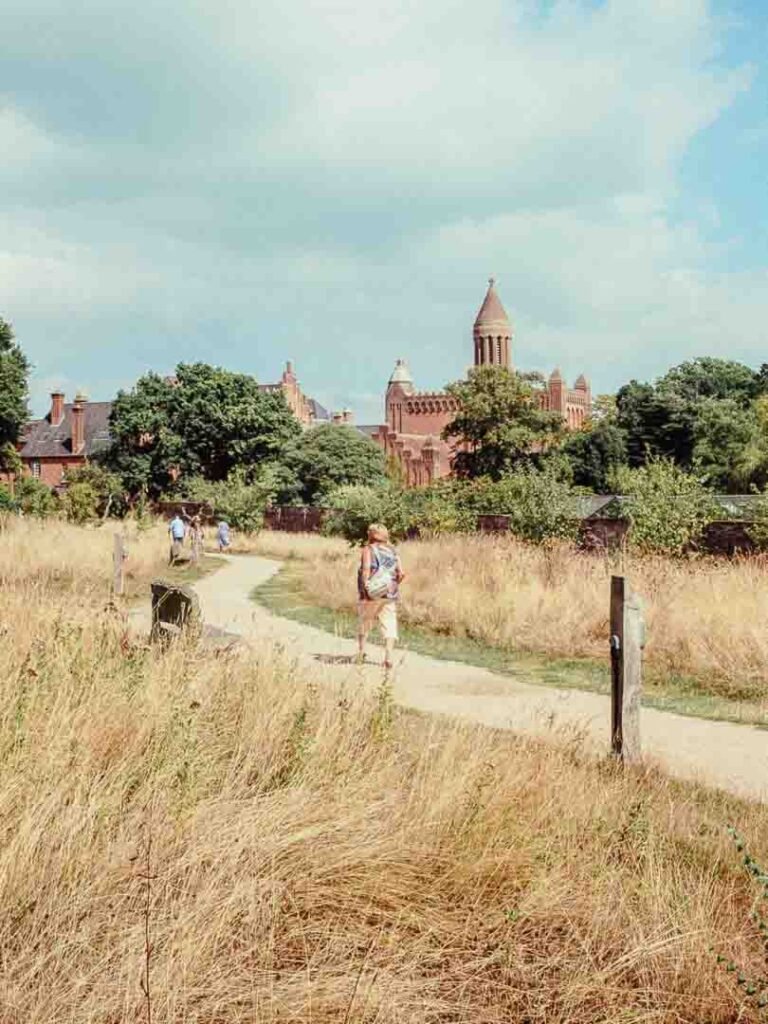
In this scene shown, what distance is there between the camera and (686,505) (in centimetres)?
2120

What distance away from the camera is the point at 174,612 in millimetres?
8281

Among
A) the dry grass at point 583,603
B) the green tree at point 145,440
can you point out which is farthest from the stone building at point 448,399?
the dry grass at point 583,603

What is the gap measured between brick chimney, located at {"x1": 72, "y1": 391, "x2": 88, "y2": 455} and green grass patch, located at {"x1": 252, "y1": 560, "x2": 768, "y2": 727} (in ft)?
246

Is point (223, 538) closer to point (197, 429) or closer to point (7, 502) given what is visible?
point (7, 502)

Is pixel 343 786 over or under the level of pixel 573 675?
over

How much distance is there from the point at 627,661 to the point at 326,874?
3273 millimetres

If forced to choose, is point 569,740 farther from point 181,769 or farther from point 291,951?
point 291,951

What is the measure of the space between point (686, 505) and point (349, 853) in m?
18.3

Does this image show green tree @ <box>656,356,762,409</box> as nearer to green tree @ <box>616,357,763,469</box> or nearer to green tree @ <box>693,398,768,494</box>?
green tree @ <box>616,357,763,469</box>

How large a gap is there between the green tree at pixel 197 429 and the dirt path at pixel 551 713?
167 ft

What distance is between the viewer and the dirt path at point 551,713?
22.9 feet

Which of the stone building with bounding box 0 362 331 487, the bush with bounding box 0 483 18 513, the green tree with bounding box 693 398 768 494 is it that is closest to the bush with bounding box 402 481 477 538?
the bush with bounding box 0 483 18 513

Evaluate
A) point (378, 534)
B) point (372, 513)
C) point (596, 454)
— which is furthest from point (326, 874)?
point (596, 454)

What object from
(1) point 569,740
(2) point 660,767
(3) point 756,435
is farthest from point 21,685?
(3) point 756,435
